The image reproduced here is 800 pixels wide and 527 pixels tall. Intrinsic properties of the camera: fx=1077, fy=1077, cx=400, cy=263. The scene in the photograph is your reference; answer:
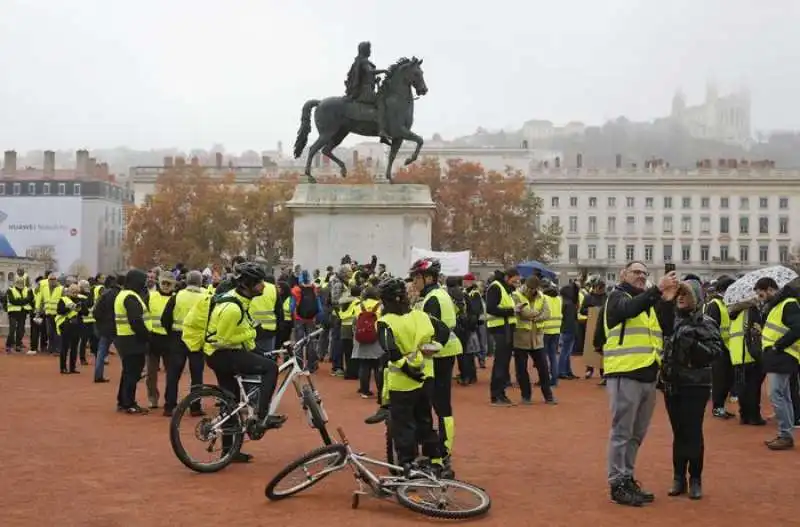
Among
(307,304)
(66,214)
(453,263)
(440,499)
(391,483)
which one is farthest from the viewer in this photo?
(66,214)

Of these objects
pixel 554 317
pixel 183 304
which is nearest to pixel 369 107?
pixel 554 317

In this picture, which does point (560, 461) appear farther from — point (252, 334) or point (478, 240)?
point (478, 240)

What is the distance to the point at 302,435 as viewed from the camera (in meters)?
12.6

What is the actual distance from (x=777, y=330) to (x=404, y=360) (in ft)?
16.6

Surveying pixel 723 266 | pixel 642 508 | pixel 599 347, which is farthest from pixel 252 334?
pixel 723 266

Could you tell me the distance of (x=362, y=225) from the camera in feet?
94.1

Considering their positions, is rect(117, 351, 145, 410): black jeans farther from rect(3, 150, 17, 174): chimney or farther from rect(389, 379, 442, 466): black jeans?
rect(3, 150, 17, 174): chimney

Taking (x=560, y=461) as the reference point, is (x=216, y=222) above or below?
above

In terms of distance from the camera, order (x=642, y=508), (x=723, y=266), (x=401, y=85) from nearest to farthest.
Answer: (x=642, y=508), (x=401, y=85), (x=723, y=266)

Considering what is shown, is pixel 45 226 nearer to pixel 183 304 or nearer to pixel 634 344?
pixel 183 304

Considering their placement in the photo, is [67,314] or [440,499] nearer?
[440,499]

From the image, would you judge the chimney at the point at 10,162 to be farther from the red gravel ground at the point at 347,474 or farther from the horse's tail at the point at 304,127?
the red gravel ground at the point at 347,474

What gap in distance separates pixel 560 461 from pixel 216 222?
235 feet

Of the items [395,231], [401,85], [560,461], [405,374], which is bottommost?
[560,461]
